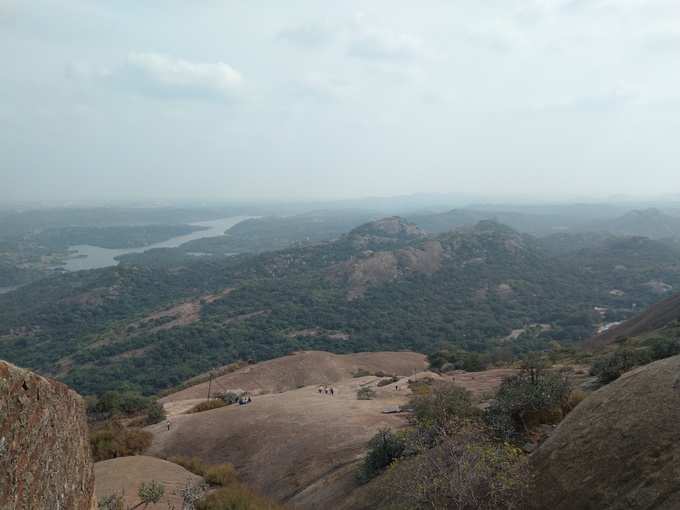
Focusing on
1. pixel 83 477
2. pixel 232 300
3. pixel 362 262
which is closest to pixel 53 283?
pixel 232 300

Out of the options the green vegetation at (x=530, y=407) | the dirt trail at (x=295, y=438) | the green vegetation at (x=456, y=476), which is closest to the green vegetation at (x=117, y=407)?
the dirt trail at (x=295, y=438)

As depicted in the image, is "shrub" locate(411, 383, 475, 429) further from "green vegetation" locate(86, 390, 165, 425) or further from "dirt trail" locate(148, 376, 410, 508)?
"green vegetation" locate(86, 390, 165, 425)

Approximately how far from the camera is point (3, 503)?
4625 mm

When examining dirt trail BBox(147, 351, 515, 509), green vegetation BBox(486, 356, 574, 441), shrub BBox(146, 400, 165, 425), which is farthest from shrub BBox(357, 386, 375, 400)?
green vegetation BBox(486, 356, 574, 441)

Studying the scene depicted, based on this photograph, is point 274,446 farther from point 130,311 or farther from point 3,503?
point 130,311

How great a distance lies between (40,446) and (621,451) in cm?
967

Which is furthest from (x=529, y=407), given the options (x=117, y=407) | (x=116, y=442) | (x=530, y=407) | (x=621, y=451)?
(x=117, y=407)

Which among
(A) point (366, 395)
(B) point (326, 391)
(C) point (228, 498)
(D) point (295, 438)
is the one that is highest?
(C) point (228, 498)

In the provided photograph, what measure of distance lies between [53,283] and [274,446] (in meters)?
197

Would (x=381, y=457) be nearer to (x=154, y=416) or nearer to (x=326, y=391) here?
(x=326, y=391)

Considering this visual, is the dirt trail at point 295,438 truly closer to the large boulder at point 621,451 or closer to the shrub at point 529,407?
the shrub at point 529,407

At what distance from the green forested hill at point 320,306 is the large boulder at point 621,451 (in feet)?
171

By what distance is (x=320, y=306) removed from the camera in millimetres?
121062

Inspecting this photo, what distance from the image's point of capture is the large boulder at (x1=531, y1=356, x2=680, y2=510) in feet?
22.5
